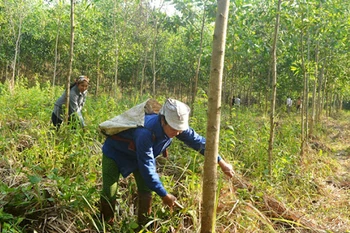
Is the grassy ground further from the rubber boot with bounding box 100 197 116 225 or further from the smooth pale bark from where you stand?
the smooth pale bark

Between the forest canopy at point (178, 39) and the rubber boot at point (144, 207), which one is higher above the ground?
the forest canopy at point (178, 39)

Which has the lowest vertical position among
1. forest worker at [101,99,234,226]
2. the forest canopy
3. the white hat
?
forest worker at [101,99,234,226]

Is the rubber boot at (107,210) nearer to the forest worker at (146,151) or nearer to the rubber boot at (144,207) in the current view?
the forest worker at (146,151)

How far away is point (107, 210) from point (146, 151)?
829 mm

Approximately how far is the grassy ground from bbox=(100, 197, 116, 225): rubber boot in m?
0.07

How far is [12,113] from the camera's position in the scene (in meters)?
4.99

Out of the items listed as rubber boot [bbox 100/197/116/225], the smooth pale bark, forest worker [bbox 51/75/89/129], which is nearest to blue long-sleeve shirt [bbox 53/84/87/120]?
forest worker [bbox 51/75/89/129]

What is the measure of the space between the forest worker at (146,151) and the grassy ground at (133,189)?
0.18 meters

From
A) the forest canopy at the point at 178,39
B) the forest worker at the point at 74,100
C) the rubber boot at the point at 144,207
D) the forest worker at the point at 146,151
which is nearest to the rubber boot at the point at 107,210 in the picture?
the forest worker at the point at 146,151

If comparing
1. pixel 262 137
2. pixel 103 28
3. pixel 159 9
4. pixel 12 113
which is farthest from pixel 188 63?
pixel 12 113

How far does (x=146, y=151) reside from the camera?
2305mm

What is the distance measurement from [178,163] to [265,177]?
4.38ft

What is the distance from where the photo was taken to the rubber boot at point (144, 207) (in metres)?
2.71

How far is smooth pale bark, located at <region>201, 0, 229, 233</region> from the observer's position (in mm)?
2029
